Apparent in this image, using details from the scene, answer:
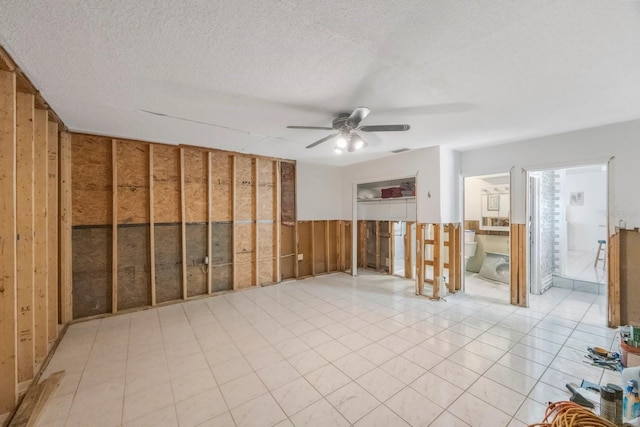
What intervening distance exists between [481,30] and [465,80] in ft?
2.16

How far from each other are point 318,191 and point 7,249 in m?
4.77

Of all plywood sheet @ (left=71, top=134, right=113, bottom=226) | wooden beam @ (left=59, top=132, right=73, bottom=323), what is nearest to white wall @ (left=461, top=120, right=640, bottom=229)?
plywood sheet @ (left=71, top=134, right=113, bottom=226)

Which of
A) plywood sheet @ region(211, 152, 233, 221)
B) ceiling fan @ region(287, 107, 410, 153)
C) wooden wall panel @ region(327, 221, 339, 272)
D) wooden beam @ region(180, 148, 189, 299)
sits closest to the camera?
ceiling fan @ region(287, 107, 410, 153)

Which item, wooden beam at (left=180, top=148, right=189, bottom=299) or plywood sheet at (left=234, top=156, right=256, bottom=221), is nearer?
wooden beam at (left=180, top=148, right=189, bottom=299)

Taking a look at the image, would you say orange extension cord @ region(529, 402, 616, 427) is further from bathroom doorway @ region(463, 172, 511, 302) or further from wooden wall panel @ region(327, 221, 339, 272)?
wooden wall panel @ region(327, 221, 339, 272)

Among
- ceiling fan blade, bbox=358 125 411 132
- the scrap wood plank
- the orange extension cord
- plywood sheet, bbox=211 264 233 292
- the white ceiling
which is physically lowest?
the scrap wood plank

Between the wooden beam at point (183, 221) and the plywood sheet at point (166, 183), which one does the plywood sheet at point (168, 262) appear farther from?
the plywood sheet at point (166, 183)

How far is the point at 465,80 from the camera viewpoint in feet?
7.04

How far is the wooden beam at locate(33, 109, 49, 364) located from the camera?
2.53 metres

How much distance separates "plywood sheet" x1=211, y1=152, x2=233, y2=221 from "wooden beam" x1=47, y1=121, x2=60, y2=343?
2.00 meters

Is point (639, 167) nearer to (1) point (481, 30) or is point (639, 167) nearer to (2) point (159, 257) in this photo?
(1) point (481, 30)

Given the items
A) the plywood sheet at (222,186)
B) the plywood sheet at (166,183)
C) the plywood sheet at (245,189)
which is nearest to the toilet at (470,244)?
the plywood sheet at (245,189)

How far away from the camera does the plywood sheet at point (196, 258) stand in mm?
4395

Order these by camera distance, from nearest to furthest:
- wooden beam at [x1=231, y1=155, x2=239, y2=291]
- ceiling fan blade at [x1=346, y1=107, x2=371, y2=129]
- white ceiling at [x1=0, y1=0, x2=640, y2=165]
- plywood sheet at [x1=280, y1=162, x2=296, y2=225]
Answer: white ceiling at [x1=0, y1=0, x2=640, y2=165], ceiling fan blade at [x1=346, y1=107, x2=371, y2=129], wooden beam at [x1=231, y1=155, x2=239, y2=291], plywood sheet at [x1=280, y1=162, x2=296, y2=225]
